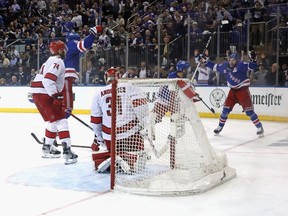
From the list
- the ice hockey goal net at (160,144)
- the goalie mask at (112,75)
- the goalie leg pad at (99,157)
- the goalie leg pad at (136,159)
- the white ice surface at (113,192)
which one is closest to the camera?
the white ice surface at (113,192)

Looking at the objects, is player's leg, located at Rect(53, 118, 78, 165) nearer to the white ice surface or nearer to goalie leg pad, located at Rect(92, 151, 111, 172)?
the white ice surface

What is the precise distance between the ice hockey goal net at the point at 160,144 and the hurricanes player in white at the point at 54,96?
0.80 metres

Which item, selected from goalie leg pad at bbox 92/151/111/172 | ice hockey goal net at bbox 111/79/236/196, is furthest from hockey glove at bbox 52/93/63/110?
ice hockey goal net at bbox 111/79/236/196

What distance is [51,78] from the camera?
4.68 m

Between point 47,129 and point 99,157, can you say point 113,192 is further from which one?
point 47,129

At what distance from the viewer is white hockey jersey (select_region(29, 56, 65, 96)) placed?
467cm

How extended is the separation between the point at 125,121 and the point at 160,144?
1.15ft

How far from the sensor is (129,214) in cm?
Answer: 314

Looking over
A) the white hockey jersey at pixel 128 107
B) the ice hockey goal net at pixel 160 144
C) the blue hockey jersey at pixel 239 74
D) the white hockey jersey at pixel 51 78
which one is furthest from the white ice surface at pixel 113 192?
the blue hockey jersey at pixel 239 74

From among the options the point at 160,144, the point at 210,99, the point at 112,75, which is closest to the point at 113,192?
the point at 160,144

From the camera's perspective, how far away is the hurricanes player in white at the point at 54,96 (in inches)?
185

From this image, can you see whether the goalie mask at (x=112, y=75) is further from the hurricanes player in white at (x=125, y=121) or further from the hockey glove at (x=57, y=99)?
the hockey glove at (x=57, y=99)

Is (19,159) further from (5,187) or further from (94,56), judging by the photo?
(94,56)

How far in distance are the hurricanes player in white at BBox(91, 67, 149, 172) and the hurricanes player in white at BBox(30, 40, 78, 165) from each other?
47cm
